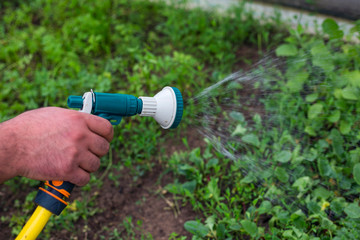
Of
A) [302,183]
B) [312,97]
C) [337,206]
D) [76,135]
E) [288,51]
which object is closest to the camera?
[76,135]

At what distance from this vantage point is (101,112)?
1.44 metres

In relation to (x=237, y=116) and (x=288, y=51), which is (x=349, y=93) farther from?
(x=237, y=116)

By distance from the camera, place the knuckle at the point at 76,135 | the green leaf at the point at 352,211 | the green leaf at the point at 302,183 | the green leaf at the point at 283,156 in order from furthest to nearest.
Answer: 1. the green leaf at the point at 283,156
2. the green leaf at the point at 302,183
3. the green leaf at the point at 352,211
4. the knuckle at the point at 76,135

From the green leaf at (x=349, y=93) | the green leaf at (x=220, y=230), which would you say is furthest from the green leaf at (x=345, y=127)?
the green leaf at (x=220, y=230)

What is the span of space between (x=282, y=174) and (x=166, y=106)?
0.65 m

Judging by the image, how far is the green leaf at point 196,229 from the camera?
1597 millimetres

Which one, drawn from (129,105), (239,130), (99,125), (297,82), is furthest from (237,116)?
(99,125)

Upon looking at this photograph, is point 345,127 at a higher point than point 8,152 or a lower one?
lower

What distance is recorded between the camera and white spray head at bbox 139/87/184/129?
1.52 m

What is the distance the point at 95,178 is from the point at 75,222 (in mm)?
273

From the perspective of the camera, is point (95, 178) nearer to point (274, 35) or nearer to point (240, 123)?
point (240, 123)

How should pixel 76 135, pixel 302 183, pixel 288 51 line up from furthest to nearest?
1. pixel 288 51
2. pixel 302 183
3. pixel 76 135

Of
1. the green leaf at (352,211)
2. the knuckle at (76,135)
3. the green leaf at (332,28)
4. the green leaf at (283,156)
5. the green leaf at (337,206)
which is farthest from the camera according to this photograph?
the green leaf at (332,28)

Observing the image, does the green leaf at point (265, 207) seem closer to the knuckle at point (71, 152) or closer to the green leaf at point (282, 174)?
the green leaf at point (282, 174)
